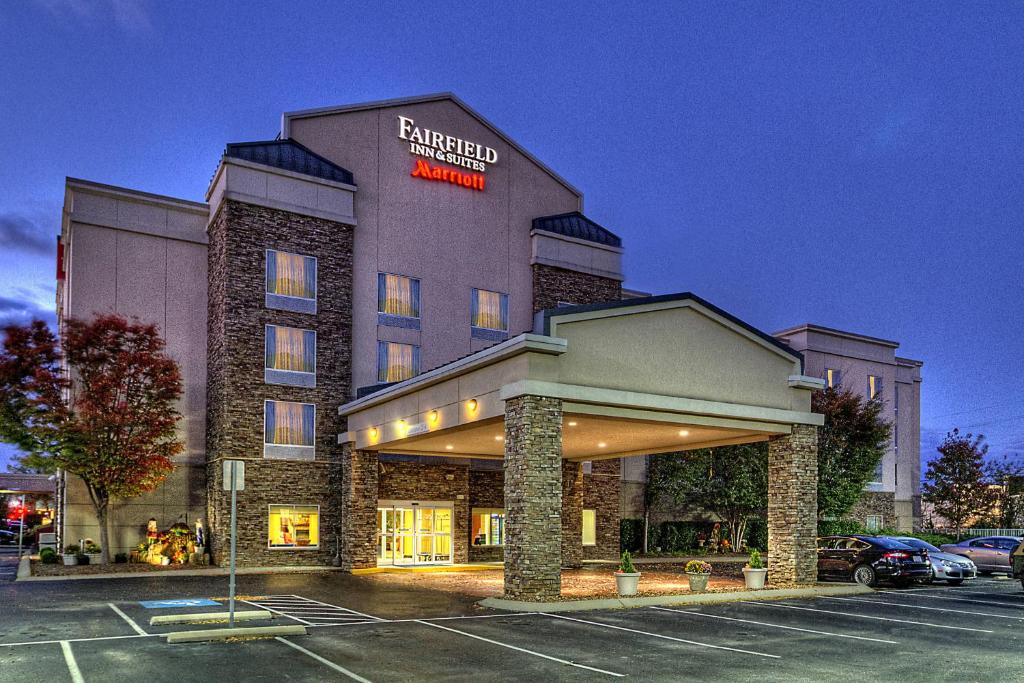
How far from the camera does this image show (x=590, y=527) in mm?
38969

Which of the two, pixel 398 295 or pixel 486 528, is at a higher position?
pixel 398 295

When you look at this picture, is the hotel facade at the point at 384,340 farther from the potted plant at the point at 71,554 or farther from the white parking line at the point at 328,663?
the white parking line at the point at 328,663

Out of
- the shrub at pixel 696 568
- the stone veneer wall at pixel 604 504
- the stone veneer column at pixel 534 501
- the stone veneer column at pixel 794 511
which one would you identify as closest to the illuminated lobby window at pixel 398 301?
the stone veneer wall at pixel 604 504

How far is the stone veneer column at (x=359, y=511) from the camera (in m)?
31.1

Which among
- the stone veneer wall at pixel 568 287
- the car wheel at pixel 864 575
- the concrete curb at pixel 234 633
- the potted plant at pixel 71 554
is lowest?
the potted plant at pixel 71 554

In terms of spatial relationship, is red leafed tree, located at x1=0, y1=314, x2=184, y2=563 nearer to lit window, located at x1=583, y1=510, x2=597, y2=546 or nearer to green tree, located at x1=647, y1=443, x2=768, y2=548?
lit window, located at x1=583, y1=510, x2=597, y2=546

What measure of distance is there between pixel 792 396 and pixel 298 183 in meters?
19.0

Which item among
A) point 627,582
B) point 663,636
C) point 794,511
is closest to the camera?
point 663,636

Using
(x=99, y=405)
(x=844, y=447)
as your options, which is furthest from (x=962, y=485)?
(x=99, y=405)

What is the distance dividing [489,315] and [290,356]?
8.83 metres

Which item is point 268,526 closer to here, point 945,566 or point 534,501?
point 534,501

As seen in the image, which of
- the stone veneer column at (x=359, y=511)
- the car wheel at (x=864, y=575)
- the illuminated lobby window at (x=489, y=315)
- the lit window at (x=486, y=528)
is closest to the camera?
the car wheel at (x=864, y=575)

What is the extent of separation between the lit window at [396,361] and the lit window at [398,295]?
1310 mm

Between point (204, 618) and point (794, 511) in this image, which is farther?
point (794, 511)
